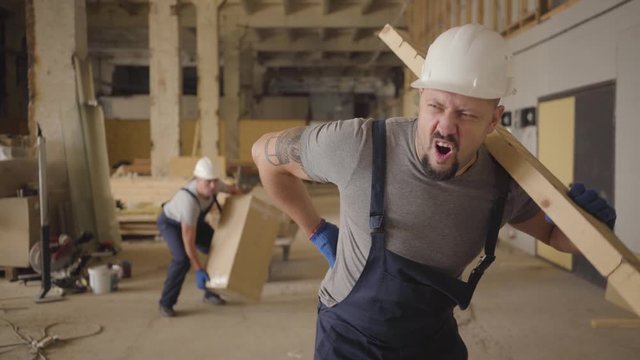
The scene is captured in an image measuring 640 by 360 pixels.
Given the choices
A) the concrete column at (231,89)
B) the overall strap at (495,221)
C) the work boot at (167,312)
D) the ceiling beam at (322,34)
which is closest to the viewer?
the overall strap at (495,221)

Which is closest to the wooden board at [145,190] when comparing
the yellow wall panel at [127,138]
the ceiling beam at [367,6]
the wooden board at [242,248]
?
the wooden board at [242,248]

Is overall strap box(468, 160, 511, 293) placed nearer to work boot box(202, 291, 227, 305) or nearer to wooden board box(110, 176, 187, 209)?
work boot box(202, 291, 227, 305)

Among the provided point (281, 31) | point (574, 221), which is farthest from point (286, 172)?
point (281, 31)

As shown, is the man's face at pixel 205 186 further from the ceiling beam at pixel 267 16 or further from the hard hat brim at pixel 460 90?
the ceiling beam at pixel 267 16

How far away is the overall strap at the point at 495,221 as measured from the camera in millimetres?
1969

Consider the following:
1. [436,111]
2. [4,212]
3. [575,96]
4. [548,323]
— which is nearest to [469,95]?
[436,111]

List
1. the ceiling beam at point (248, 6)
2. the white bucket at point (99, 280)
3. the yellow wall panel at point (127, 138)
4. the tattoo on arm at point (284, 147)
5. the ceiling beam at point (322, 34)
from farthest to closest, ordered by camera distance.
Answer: the yellow wall panel at point (127, 138) < the ceiling beam at point (322, 34) < the ceiling beam at point (248, 6) < the white bucket at point (99, 280) < the tattoo on arm at point (284, 147)

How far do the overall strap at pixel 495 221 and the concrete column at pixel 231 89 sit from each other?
45.5 feet

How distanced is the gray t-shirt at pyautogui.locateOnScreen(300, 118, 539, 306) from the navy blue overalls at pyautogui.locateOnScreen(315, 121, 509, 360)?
0.10ft

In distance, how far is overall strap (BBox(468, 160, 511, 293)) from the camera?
1.97m

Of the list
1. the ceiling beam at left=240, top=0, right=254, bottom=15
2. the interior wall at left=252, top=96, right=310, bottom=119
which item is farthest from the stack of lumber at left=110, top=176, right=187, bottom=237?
the interior wall at left=252, top=96, right=310, bottom=119

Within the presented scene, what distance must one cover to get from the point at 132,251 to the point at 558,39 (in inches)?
263

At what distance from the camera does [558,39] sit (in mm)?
6918

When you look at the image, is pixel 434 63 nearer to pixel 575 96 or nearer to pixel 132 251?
pixel 575 96
